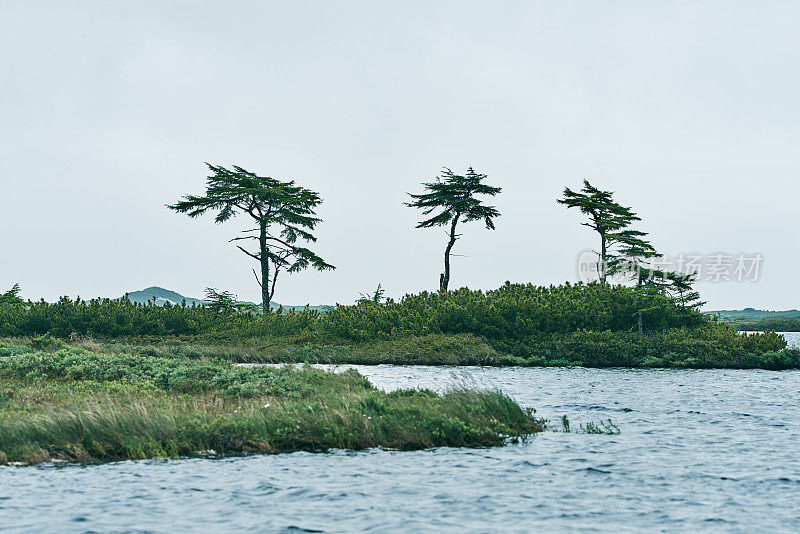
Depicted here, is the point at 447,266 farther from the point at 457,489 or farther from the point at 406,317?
the point at 457,489

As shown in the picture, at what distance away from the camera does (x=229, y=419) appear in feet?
53.7

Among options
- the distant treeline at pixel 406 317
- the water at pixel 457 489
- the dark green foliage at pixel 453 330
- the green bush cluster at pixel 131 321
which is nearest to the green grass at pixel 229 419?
the water at pixel 457 489

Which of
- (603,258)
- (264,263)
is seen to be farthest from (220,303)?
(603,258)

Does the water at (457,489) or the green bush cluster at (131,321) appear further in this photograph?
the green bush cluster at (131,321)

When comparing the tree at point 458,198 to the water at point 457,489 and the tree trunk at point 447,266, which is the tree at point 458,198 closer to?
the tree trunk at point 447,266

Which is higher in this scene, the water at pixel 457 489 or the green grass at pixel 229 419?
the green grass at pixel 229 419

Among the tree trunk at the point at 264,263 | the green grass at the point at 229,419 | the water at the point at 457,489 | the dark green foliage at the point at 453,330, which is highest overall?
the tree trunk at the point at 264,263

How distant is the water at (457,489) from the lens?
1104cm

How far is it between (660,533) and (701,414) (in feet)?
39.9

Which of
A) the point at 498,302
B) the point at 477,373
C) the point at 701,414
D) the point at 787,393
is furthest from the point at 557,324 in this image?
the point at 701,414

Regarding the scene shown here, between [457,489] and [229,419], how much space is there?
6.00m

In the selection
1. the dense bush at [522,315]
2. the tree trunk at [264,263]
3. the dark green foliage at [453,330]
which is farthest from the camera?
the tree trunk at [264,263]

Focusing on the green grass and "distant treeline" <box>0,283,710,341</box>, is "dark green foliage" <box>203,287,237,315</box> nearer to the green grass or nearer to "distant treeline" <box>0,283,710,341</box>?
"distant treeline" <box>0,283,710,341</box>

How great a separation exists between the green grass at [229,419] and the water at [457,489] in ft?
1.93
